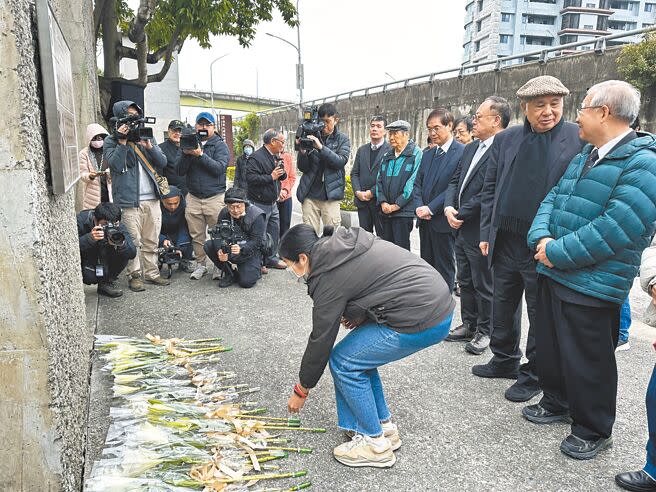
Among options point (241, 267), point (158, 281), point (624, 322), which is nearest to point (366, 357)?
point (624, 322)

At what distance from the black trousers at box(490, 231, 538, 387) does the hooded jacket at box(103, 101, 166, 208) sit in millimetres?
3741

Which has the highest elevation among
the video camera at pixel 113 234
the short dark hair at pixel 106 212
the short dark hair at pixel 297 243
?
the short dark hair at pixel 297 243

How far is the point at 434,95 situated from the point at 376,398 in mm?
16826

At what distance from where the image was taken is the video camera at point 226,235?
5.61 m

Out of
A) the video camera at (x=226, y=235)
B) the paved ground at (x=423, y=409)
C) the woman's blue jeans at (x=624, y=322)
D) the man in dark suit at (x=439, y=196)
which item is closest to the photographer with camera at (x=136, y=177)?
the video camera at (x=226, y=235)

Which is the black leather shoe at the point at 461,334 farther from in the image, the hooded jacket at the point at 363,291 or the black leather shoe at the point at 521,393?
the hooded jacket at the point at 363,291

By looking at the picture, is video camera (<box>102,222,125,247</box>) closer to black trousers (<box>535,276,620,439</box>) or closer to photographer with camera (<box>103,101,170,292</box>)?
photographer with camera (<box>103,101,170,292</box>)

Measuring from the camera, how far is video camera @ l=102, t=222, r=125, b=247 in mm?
4918

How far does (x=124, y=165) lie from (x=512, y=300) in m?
3.98

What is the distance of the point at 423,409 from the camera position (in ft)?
10.5

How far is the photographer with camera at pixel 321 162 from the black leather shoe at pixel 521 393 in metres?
3.28

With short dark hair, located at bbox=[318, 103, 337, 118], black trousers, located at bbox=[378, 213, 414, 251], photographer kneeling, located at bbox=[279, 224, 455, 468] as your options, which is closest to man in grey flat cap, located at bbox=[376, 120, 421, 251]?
black trousers, located at bbox=[378, 213, 414, 251]

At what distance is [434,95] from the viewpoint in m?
18.0

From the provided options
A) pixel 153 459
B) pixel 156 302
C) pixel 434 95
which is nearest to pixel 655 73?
pixel 434 95
